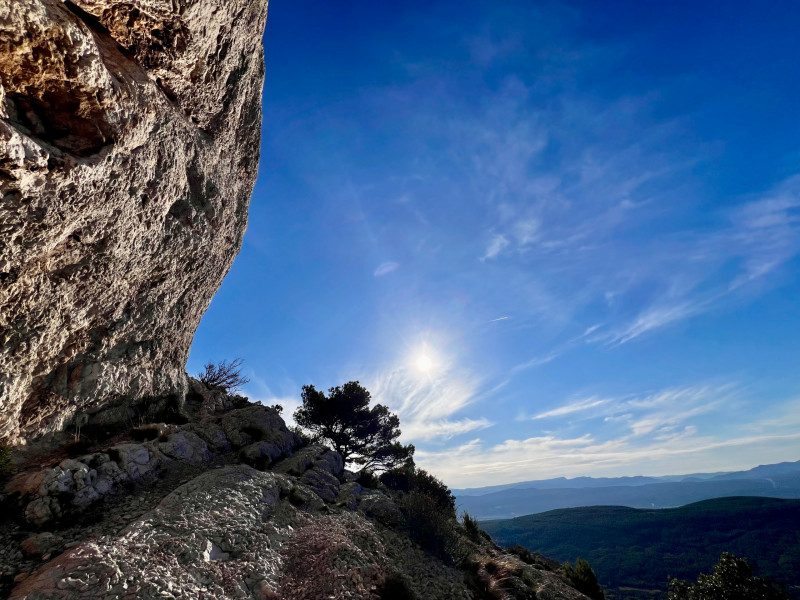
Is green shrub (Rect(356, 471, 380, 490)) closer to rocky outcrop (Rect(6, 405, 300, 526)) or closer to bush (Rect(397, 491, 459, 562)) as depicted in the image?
rocky outcrop (Rect(6, 405, 300, 526))

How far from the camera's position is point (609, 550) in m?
120

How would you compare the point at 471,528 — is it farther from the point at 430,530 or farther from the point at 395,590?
the point at 395,590

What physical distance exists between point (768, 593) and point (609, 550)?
137135mm

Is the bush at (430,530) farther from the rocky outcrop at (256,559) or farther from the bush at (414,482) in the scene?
the bush at (414,482)

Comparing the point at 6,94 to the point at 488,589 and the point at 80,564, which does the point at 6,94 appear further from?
the point at 488,589

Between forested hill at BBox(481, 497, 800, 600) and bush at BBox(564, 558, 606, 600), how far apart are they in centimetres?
9381

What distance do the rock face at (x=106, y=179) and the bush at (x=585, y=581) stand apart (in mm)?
22154

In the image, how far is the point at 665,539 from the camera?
405ft

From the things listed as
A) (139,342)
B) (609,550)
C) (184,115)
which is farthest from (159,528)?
(609,550)

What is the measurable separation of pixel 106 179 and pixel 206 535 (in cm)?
1037

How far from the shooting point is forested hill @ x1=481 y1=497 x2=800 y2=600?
97.1m

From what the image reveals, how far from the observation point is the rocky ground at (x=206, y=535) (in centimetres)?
747

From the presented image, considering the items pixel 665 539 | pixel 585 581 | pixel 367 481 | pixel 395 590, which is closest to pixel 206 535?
pixel 395 590

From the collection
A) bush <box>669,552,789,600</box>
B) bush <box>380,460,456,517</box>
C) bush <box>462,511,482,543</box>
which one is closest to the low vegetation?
bush <box>380,460,456,517</box>
